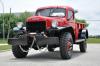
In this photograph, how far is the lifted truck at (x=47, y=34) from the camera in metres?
15.9

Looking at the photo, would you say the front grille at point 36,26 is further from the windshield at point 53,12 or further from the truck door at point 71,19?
the truck door at point 71,19

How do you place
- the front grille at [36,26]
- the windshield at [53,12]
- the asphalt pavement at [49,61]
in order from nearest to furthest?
1. the asphalt pavement at [49,61]
2. the front grille at [36,26]
3. the windshield at [53,12]

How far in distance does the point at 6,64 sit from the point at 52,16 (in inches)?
166

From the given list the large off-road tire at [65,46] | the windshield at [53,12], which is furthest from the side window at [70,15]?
the large off-road tire at [65,46]

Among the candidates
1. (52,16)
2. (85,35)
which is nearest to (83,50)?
(85,35)

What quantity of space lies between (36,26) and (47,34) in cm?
70

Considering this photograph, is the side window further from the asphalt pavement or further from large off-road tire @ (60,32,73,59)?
the asphalt pavement

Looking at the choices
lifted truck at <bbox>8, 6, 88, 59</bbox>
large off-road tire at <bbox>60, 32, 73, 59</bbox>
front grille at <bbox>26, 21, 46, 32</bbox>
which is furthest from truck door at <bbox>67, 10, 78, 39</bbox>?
front grille at <bbox>26, 21, 46, 32</bbox>

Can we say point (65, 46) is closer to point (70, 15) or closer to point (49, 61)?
point (49, 61)

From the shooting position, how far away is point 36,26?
16.6m

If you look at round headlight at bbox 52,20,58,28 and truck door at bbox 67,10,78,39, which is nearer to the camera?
round headlight at bbox 52,20,58,28

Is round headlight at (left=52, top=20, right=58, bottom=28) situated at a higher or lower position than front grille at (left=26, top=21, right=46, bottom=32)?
higher

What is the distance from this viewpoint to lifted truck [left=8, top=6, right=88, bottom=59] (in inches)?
624

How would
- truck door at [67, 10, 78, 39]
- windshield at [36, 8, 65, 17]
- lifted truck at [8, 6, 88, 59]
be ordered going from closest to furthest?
lifted truck at [8, 6, 88, 59]
windshield at [36, 8, 65, 17]
truck door at [67, 10, 78, 39]
